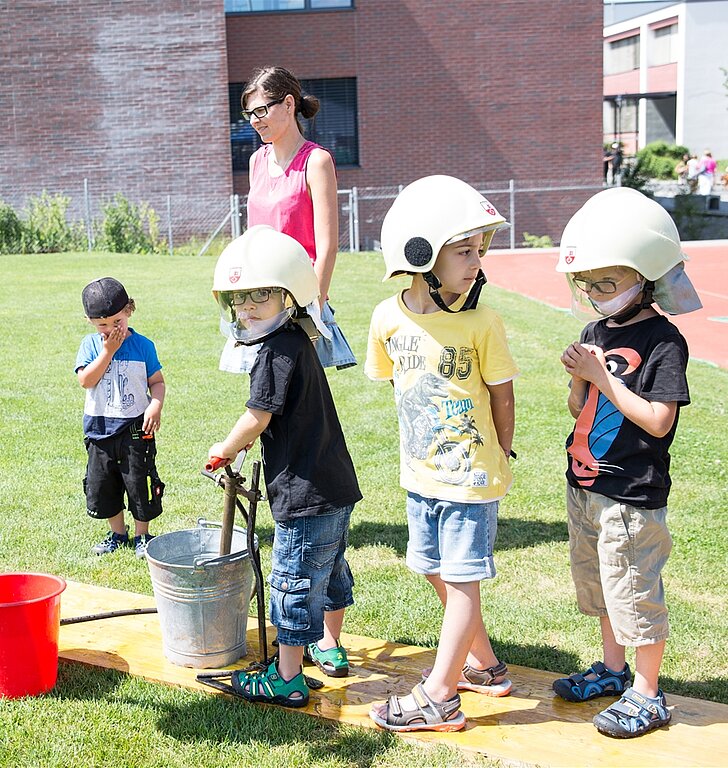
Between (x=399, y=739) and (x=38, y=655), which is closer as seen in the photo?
(x=399, y=739)

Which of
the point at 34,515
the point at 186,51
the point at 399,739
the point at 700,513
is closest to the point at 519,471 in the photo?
the point at 700,513

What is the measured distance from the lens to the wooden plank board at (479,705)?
3277 mm

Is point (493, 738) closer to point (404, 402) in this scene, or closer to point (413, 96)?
point (404, 402)

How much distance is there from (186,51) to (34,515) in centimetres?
2004

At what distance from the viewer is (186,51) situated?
23828 millimetres

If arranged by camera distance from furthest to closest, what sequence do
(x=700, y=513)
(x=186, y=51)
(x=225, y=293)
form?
(x=186, y=51), (x=700, y=513), (x=225, y=293)

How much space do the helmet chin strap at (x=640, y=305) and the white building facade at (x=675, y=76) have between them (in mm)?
51248

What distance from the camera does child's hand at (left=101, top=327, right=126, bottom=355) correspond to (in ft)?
16.3

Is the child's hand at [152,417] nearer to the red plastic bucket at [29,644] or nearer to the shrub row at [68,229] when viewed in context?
the red plastic bucket at [29,644]

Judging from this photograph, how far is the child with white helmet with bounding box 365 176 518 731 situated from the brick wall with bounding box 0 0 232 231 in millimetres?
21905

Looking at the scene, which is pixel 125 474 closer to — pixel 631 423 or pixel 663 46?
pixel 631 423

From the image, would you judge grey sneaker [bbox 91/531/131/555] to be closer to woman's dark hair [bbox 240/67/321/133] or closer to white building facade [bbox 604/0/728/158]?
woman's dark hair [bbox 240/67/321/133]

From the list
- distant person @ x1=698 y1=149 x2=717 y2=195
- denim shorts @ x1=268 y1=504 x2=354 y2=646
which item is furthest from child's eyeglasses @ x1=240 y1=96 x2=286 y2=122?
distant person @ x1=698 y1=149 x2=717 y2=195

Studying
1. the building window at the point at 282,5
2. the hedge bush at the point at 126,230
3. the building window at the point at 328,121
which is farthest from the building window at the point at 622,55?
the hedge bush at the point at 126,230
